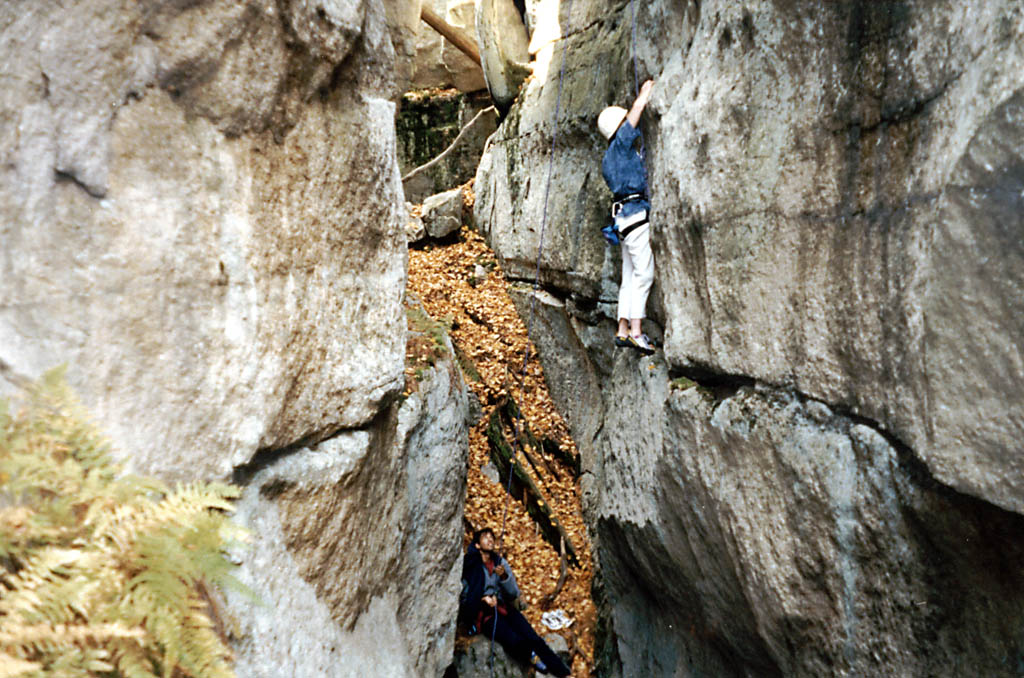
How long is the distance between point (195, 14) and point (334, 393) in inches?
82.0

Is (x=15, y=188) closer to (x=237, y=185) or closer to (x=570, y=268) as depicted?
(x=237, y=185)

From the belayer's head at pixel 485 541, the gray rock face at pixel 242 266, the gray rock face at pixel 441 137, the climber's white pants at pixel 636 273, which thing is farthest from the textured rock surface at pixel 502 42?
the belayer's head at pixel 485 541

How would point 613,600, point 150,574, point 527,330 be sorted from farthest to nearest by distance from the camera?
point 527,330 < point 613,600 < point 150,574

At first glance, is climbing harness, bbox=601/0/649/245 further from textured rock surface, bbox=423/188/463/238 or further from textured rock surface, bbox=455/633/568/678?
textured rock surface, bbox=423/188/463/238

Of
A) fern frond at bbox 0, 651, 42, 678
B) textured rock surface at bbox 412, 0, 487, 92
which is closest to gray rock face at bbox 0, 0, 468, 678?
fern frond at bbox 0, 651, 42, 678

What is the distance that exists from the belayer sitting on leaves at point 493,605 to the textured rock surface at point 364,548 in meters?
0.62

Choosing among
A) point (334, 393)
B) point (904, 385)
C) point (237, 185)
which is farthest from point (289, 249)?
point (904, 385)

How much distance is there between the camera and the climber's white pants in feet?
20.0

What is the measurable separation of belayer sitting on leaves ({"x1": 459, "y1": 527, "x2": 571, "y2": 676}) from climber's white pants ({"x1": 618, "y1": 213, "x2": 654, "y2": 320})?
293 centimetres

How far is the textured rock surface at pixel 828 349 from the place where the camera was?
2.84 m

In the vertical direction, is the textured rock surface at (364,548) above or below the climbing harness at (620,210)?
below

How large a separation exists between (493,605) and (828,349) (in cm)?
449

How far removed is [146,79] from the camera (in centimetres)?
279

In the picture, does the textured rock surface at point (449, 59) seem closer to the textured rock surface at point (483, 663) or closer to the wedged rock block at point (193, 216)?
the wedged rock block at point (193, 216)
